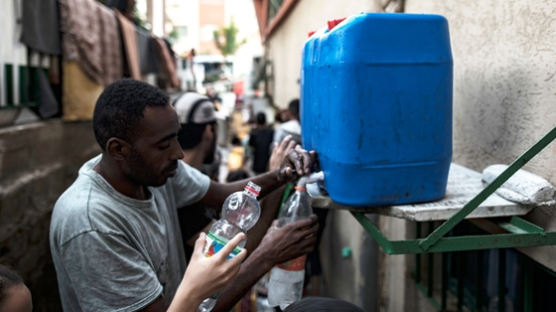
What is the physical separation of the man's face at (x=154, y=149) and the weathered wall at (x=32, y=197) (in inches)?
62.3

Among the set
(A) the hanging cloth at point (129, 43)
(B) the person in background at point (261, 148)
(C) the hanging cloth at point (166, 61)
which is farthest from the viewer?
(C) the hanging cloth at point (166, 61)

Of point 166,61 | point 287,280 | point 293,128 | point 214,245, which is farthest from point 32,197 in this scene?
point 166,61

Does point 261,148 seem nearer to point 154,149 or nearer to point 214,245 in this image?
point 154,149

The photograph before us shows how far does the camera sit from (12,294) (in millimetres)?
1119

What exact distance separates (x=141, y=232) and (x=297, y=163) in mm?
659

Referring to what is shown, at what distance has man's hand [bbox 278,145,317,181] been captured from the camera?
67.6 inches

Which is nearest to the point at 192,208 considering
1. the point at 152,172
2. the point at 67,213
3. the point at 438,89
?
the point at 152,172

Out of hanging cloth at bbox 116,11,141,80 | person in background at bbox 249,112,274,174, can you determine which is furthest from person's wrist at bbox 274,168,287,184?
person in background at bbox 249,112,274,174

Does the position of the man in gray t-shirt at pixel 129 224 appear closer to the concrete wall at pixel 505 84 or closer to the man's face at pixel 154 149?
the man's face at pixel 154 149

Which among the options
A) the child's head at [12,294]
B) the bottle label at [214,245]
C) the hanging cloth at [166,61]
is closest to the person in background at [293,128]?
the bottle label at [214,245]

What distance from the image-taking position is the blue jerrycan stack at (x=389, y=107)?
134 cm

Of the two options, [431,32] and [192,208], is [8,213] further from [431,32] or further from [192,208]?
[431,32]

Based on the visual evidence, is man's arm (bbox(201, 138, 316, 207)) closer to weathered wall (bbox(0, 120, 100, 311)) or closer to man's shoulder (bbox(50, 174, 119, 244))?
man's shoulder (bbox(50, 174, 119, 244))

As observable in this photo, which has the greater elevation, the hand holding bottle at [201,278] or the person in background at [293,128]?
the person in background at [293,128]
